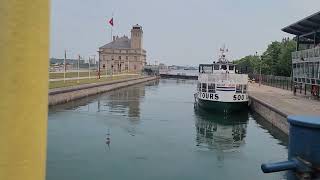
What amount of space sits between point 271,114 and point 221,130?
14.4 feet

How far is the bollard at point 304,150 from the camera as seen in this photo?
2967 millimetres

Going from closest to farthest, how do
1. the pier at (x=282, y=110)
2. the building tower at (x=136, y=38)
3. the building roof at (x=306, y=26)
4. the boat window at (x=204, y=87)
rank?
the pier at (x=282, y=110), the boat window at (x=204, y=87), the building roof at (x=306, y=26), the building tower at (x=136, y=38)

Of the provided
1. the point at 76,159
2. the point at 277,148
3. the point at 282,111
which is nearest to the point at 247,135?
the point at 282,111

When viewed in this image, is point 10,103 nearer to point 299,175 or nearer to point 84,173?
point 299,175

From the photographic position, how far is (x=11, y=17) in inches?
77.5

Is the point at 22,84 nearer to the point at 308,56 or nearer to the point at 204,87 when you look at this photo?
the point at 204,87

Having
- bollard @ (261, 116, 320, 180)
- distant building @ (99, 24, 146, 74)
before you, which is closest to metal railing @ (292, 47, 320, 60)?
bollard @ (261, 116, 320, 180)

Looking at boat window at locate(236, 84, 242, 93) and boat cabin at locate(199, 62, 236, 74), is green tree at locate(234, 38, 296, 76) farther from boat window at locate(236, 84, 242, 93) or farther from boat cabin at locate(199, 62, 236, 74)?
boat window at locate(236, 84, 242, 93)

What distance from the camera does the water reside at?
16.8m

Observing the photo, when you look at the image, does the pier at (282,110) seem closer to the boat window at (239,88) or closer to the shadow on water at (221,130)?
the shadow on water at (221,130)

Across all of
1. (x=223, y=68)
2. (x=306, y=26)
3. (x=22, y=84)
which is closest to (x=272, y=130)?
(x=223, y=68)

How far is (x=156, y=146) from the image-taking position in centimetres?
2239

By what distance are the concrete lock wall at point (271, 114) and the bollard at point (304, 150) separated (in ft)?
65.9

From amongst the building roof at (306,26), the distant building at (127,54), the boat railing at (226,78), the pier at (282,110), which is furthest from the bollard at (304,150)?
A: the distant building at (127,54)
